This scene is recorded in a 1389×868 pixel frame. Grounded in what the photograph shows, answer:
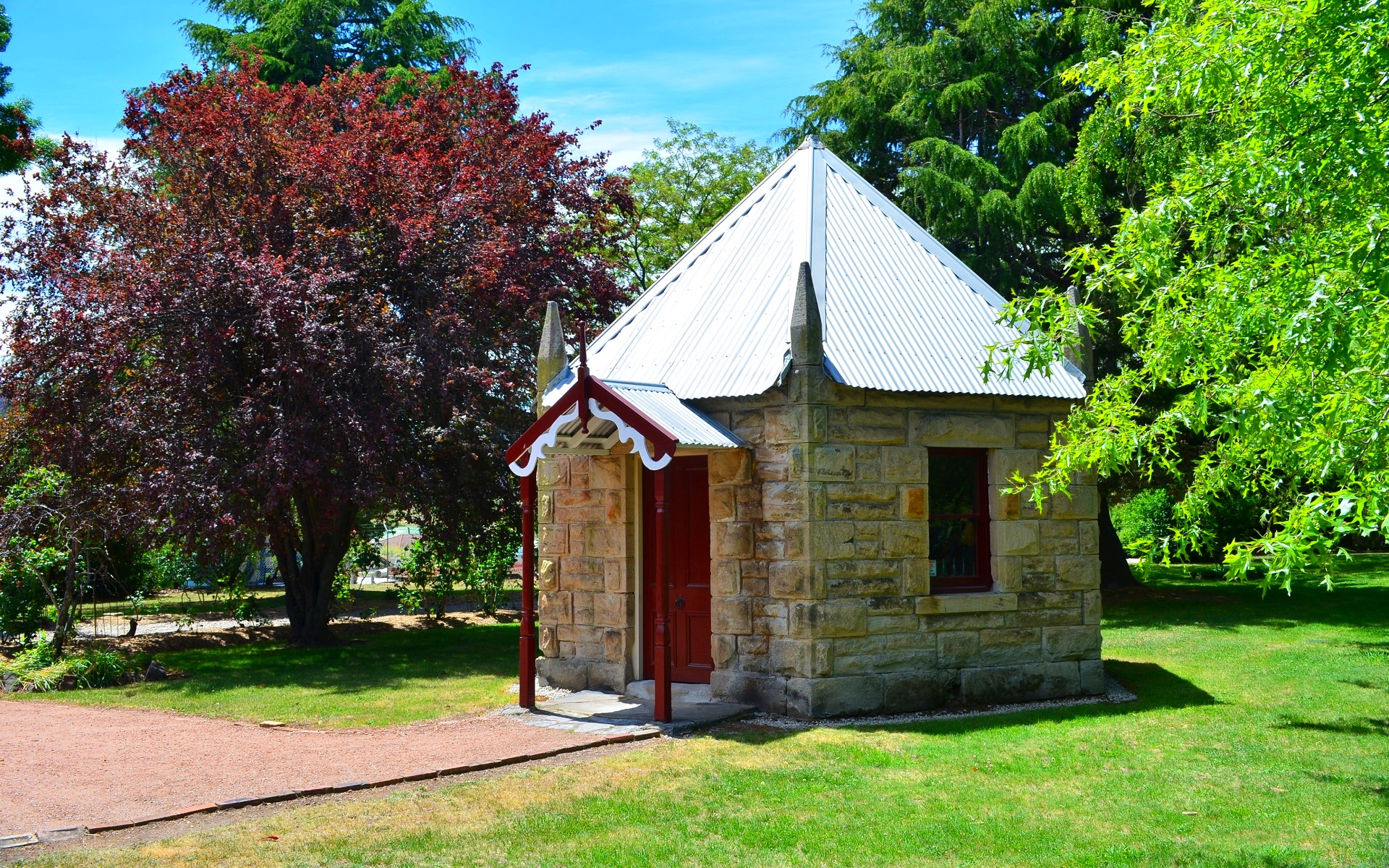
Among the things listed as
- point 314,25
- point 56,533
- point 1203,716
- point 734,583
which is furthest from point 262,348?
point 314,25

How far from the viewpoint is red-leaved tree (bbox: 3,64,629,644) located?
1455 centimetres

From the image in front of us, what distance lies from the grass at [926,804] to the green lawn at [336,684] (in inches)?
139

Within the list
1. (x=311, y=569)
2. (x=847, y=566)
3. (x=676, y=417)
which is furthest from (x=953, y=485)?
(x=311, y=569)

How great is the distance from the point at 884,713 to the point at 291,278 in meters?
9.49

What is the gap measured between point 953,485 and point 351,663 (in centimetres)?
865

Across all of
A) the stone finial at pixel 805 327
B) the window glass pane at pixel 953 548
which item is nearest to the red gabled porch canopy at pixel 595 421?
the stone finial at pixel 805 327

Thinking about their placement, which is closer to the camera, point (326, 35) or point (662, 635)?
A: point (662, 635)

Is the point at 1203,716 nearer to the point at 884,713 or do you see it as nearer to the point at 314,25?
the point at 884,713

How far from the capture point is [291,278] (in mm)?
15109

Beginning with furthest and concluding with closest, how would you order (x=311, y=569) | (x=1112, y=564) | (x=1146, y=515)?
1. (x=1146, y=515)
2. (x=1112, y=564)
3. (x=311, y=569)

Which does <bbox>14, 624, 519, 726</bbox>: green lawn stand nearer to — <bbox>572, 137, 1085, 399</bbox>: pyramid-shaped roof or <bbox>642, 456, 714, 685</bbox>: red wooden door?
<bbox>642, 456, 714, 685</bbox>: red wooden door

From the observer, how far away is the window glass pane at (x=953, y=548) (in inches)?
436

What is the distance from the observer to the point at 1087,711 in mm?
10828

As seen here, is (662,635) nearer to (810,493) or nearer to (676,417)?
(810,493)
